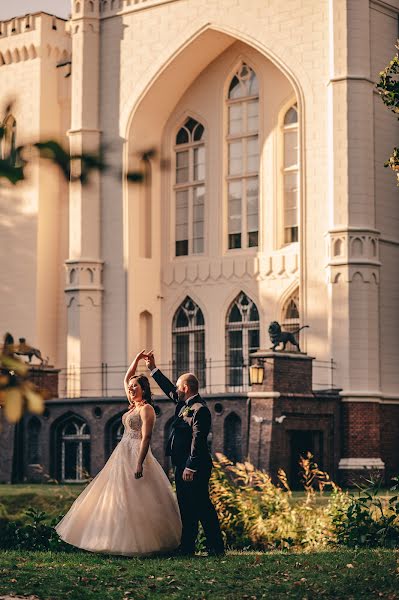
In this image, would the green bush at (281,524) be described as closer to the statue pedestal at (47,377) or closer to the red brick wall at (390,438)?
the red brick wall at (390,438)

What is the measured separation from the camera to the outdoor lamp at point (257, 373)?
91.8 ft

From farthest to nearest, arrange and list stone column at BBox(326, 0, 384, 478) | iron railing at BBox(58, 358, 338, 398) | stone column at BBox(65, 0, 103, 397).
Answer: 1. stone column at BBox(65, 0, 103, 397)
2. iron railing at BBox(58, 358, 338, 398)
3. stone column at BBox(326, 0, 384, 478)

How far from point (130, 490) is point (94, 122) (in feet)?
82.4

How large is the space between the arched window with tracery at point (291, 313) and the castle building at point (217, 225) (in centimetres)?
5

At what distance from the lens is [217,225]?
3469cm

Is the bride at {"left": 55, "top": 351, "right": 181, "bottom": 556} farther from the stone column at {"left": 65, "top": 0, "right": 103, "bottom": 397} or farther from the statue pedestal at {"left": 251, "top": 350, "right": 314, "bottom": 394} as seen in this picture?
the stone column at {"left": 65, "top": 0, "right": 103, "bottom": 397}

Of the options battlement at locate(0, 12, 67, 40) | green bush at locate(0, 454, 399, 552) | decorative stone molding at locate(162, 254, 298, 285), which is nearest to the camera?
A: green bush at locate(0, 454, 399, 552)

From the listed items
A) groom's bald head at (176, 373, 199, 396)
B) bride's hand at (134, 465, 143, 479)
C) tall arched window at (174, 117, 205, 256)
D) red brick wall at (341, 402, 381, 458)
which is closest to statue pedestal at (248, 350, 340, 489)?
red brick wall at (341, 402, 381, 458)

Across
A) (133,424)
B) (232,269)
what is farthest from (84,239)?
(133,424)

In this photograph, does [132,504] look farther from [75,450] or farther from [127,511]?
[75,450]

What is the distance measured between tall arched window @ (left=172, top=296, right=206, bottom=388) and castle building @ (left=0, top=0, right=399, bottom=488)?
6 cm

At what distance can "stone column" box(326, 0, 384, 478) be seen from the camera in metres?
30.5

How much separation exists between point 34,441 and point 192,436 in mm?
21145

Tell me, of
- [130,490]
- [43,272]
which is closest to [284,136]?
[43,272]
